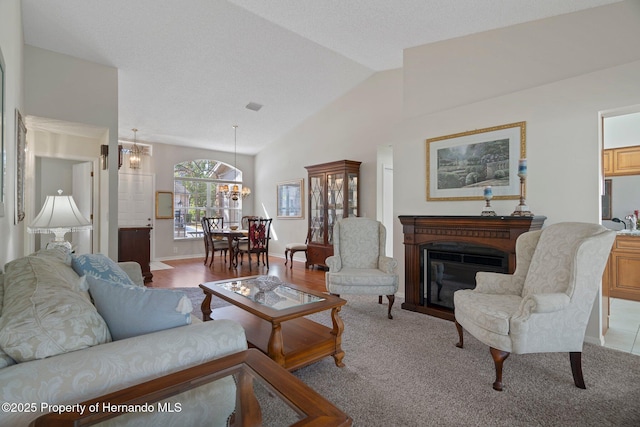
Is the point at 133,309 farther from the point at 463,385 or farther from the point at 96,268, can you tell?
the point at 463,385

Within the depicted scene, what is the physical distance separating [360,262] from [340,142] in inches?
122

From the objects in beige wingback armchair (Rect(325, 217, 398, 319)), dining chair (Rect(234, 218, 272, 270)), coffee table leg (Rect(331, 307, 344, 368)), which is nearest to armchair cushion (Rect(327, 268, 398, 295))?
beige wingback armchair (Rect(325, 217, 398, 319))

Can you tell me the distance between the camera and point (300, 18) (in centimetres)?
366

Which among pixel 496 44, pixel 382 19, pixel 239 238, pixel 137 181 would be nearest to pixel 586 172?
pixel 496 44

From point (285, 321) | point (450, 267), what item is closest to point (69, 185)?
point (285, 321)

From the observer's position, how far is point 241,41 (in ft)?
13.8

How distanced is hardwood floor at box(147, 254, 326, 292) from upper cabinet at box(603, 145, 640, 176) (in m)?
4.26

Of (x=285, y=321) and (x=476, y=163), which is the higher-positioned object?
(x=476, y=163)

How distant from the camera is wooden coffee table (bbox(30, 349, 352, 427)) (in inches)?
30.8

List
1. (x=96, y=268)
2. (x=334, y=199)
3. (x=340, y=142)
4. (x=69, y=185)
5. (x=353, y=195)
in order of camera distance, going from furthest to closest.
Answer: (x=340, y=142) → (x=334, y=199) → (x=353, y=195) → (x=69, y=185) → (x=96, y=268)

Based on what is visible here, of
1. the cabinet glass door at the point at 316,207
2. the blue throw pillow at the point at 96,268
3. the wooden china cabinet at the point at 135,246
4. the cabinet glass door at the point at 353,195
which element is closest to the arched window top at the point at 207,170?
the wooden china cabinet at the point at 135,246

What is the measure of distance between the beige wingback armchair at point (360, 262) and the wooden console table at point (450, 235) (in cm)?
34

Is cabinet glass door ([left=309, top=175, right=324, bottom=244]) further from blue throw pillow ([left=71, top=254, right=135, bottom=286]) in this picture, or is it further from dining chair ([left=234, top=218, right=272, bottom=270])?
blue throw pillow ([left=71, top=254, right=135, bottom=286])

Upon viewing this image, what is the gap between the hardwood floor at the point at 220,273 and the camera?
4883mm
